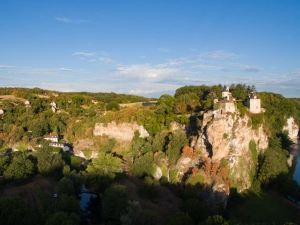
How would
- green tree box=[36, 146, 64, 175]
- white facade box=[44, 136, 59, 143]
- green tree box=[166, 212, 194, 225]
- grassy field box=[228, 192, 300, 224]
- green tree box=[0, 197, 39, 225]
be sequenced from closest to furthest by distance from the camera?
green tree box=[166, 212, 194, 225] → green tree box=[0, 197, 39, 225] → grassy field box=[228, 192, 300, 224] → green tree box=[36, 146, 64, 175] → white facade box=[44, 136, 59, 143]

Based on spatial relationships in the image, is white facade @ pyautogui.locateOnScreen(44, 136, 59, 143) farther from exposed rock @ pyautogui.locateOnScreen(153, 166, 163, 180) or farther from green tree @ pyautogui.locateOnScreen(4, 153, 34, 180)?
exposed rock @ pyautogui.locateOnScreen(153, 166, 163, 180)

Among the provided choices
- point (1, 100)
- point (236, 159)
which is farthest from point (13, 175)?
point (1, 100)

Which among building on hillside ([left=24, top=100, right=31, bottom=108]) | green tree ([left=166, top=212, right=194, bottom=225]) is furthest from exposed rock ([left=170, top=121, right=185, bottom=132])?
building on hillside ([left=24, top=100, right=31, bottom=108])

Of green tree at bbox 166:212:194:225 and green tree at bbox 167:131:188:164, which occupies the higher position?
green tree at bbox 167:131:188:164

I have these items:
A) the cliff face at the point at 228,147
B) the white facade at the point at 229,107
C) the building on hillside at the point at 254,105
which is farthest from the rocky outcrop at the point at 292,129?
the white facade at the point at 229,107

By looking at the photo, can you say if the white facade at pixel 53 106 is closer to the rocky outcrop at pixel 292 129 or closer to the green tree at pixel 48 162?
the green tree at pixel 48 162

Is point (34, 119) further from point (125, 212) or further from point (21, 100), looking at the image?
point (125, 212)
